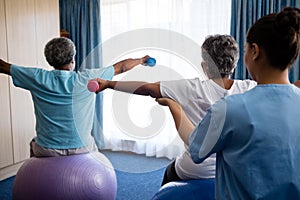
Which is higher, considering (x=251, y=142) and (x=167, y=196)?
(x=251, y=142)

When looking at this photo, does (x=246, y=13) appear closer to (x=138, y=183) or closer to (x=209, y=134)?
(x=138, y=183)

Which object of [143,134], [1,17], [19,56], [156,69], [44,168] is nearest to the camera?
[143,134]

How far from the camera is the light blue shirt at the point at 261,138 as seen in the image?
2.70ft

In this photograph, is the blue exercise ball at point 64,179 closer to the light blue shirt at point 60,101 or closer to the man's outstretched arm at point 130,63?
the light blue shirt at point 60,101

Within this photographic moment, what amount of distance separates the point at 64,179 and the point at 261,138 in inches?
55.1

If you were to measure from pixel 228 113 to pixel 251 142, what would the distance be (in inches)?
4.0

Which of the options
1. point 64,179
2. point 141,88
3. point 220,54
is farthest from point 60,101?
point 220,54

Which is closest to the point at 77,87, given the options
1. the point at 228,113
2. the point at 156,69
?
the point at 156,69

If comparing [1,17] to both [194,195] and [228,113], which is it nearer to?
[194,195]

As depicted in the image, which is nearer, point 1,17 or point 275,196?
point 275,196

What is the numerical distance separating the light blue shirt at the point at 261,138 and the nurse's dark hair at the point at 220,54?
0.50m

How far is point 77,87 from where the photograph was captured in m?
1.95

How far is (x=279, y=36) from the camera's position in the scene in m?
0.83

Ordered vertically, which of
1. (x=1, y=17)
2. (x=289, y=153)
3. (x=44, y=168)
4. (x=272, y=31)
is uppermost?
(x=1, y=17)
